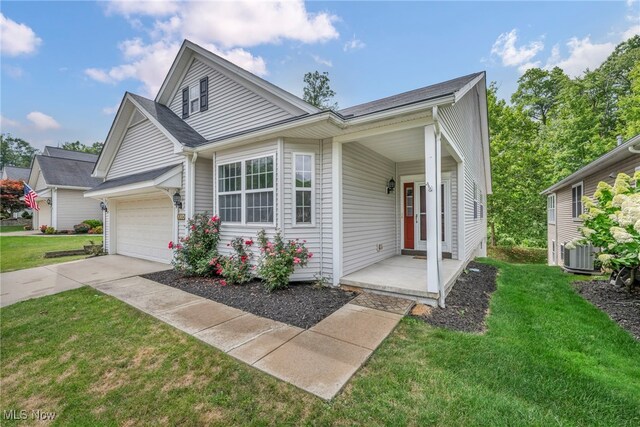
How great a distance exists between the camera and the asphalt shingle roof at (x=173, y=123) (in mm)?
7168

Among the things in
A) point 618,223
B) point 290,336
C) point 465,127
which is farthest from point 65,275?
point 618,223

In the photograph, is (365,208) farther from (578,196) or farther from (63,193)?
(63,193)

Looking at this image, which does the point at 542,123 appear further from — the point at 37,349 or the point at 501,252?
the point at 37,349

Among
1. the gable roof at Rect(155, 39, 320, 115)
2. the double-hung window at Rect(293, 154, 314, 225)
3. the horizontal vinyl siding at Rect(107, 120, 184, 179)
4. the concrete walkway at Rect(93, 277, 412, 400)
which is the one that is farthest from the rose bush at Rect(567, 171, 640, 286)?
the horizontal vinyl siding at Rect(107, 120, 184, 179)

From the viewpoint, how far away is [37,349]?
10.9 ft

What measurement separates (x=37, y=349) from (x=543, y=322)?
278 inches

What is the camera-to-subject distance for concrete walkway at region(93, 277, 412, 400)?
2.60 m

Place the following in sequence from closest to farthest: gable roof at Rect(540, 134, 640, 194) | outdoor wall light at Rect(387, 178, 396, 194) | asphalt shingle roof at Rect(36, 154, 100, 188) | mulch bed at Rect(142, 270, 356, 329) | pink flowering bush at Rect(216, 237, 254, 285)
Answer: mulch bed at Rect(142, 270, 356, 329)
pink flowering bush at Rect(216, 237, 254, 285)
gable roof at Rect(540, 134, 640, 194)
outdoor wall light at Rect(387, 178, 396, 194)
asphalt shingle roof at Rect(36, 154, 100, 188)

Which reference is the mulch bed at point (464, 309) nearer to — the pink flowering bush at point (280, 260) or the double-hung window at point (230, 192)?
the pink flowering bush at point (280, 260)

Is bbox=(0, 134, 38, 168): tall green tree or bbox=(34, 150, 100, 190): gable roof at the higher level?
bbox=(0, 134, 38, 168): tall green tree

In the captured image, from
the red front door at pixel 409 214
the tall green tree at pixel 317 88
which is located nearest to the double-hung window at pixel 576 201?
the red front door at pixel 409 214

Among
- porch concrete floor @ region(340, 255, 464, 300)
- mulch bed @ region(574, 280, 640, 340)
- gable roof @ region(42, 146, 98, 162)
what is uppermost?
gable roof @ region(42, 146, 98, 162)

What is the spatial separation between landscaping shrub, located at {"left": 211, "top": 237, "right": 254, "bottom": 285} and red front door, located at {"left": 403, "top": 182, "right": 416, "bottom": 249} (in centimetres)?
484

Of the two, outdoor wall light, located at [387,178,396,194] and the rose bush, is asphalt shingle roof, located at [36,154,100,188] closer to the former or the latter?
outdoor wall light, located at [387,178,396,194]
